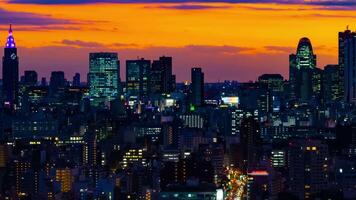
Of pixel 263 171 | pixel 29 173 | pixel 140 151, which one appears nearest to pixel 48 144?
pixel 140 151

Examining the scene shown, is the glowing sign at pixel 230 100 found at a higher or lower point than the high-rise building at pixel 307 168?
higher

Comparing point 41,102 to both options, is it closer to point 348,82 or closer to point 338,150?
point 348,82

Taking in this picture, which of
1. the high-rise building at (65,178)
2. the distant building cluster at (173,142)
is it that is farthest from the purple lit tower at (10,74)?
the high-rise building at (65,178)

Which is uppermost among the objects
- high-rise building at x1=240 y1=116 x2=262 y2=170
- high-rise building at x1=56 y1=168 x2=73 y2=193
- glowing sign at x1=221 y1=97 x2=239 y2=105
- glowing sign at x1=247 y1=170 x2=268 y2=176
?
glowing sign at x1=221 y1=97 x2=239 y2=105

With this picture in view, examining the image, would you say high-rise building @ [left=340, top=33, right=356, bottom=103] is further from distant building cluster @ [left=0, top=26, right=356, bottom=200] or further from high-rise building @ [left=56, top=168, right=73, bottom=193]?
high-rise building @ [left=56, top=168, right=73, bottom=193]

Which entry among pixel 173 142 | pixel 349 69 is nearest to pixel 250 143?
pixel 173 142

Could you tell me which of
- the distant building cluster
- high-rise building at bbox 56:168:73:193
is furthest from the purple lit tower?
high-rise building at bbox 56:168:73:193

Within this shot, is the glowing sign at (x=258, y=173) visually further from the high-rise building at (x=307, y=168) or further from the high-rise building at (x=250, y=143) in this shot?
the high-rise building at (x=250, y=143)
